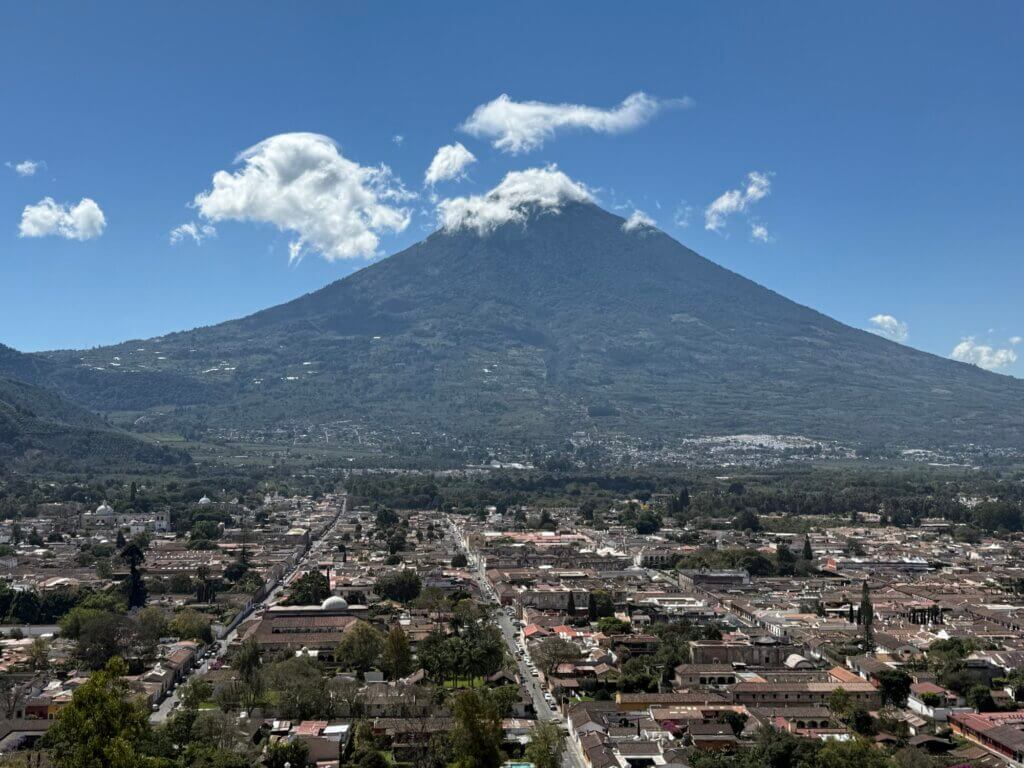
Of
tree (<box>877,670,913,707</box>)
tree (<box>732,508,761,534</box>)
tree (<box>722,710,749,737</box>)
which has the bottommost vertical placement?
tree (<box>722,710,749,737</box>)

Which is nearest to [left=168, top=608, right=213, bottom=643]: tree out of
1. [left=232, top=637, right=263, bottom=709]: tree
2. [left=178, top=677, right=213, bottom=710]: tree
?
[left=232, top=637, right=263, bottom=709]: tree

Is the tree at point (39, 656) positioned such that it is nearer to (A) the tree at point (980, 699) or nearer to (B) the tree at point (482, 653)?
(B) the tree at point (482, 653)

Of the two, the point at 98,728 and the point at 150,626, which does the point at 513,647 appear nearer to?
the point at 150,626

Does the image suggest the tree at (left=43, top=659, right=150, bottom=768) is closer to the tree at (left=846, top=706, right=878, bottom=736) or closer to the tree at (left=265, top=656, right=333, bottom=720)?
the tree at (left=265, top=656, right=333, bottom=720)

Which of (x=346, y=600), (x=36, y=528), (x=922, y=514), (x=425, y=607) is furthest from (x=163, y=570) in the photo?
(x=922, y=514)

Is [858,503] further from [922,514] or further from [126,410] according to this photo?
[126,410]

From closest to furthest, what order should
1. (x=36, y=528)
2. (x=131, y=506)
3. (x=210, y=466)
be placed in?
1. (x=36, y=528)
2. (x=131, y=506)
3. (x=210, y=466)

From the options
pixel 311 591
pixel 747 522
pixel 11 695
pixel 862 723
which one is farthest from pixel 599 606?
pixel 747 522
